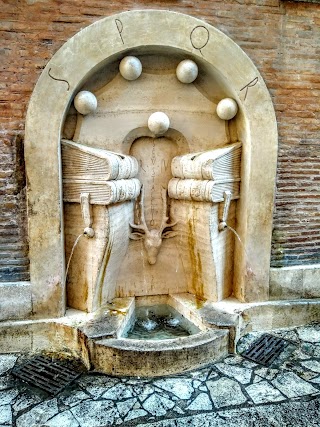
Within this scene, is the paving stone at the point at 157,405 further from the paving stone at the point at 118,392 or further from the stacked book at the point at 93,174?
the stacked book at the point at 93,174

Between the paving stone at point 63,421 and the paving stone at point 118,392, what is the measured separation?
0.33 m

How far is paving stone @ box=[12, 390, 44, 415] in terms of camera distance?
3102 millimetres

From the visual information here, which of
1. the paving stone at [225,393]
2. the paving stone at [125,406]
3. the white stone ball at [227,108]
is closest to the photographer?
the paving stone at [125,406]

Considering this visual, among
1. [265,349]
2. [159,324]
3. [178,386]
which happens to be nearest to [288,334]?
[265,349]

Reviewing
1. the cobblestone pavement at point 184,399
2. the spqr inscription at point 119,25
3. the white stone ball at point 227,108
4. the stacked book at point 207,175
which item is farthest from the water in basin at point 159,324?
the spqr inscription at point 119,25

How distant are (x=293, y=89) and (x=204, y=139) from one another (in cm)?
109

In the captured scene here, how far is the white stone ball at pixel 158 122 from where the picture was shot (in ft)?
13.4

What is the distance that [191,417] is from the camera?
3.00 m

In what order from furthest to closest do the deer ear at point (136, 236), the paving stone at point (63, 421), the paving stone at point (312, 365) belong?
the deer ear at point (136, 236) < the paving stone at point (312, 365) < the paving stone at point (63, 421)

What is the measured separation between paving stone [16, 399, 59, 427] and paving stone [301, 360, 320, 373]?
2.31 m

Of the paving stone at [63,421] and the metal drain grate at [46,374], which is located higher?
the metal drain grate at [46,374]

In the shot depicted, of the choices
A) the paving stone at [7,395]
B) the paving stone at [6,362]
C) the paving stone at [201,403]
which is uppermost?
the paving stone at [6,362]

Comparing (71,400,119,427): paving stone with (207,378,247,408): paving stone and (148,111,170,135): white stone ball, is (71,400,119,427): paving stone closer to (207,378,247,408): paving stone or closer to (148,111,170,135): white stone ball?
(207,378,247,408): paving stone

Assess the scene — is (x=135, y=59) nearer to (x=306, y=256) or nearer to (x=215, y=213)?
(x=215, y=213)
